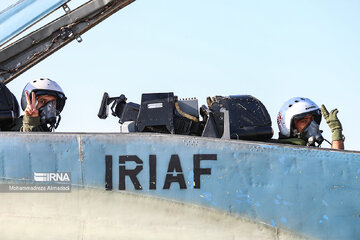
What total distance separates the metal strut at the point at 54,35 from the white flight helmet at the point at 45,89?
1.22m

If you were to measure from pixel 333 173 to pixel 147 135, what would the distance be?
2.15 metres

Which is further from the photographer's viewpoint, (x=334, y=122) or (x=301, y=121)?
(x=301, y=121)

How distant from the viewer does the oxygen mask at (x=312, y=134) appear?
27.7 feet

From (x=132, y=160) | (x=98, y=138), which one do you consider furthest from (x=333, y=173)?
(x=98, y=138)

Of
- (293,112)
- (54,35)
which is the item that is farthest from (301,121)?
(54,35)

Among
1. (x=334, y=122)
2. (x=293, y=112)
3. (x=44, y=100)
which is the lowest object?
(x=334, y=122)

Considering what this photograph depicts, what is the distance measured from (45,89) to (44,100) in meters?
0.15

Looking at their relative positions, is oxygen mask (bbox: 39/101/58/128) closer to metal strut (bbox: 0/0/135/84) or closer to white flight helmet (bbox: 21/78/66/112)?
white flight helmet (bbox: 21/78/66/112)

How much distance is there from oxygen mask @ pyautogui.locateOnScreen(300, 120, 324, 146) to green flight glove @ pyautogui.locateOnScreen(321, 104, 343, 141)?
31 cm

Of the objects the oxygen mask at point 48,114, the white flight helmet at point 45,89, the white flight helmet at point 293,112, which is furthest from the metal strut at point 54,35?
the white flight helmet at point 293,112

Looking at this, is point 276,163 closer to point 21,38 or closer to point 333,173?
point 333,173

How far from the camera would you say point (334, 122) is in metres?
8.20

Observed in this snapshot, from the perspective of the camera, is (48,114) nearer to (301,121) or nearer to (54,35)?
(54,35)

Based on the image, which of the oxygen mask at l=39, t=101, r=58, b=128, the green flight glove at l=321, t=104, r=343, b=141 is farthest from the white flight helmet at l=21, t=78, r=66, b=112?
the green flight glove at l=321, t=104, r=343, b=141
